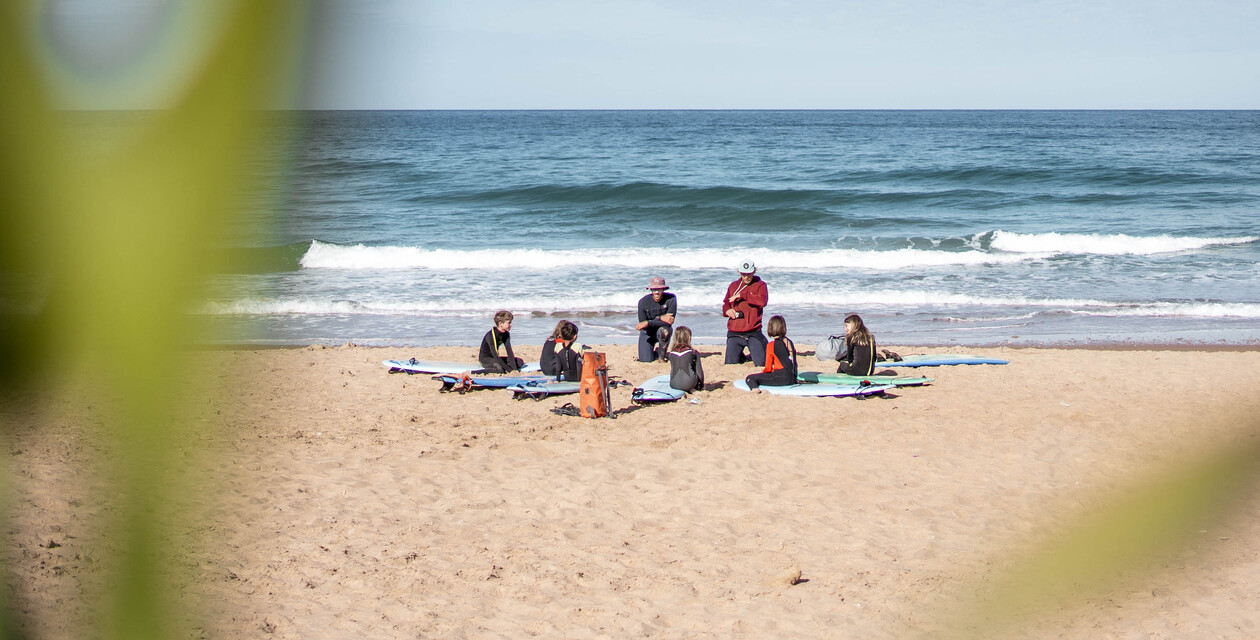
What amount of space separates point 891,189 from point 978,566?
39.9 m

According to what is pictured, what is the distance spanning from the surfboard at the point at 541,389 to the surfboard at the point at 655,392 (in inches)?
28.1

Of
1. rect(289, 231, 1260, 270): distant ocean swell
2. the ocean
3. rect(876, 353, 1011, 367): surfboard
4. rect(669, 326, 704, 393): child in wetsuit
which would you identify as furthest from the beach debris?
rect(289, 231, 1260, 270): distant ocean swell

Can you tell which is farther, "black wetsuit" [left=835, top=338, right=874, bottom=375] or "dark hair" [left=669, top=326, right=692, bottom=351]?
"black wetsuit" [left=835, top=338, right=874, bottom=375]

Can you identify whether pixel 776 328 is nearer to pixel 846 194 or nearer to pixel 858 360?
pixel 858 360

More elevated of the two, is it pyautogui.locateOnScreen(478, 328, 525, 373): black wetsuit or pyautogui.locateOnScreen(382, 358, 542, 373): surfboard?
pyautogui.locateOnScreen(478, 328, 525, 373): black wetsuit

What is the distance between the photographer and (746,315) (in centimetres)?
1327

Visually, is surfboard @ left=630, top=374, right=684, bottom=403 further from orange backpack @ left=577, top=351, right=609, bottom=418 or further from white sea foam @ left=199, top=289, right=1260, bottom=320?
white sea foam @ left=199, top=289, right=1260, bottom=320

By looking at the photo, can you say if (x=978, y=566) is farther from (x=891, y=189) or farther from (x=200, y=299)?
(x=891, y=189)

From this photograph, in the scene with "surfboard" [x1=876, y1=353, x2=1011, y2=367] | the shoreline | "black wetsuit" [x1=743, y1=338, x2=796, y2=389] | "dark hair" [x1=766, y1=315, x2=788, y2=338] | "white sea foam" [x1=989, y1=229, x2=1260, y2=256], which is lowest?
the shoreline

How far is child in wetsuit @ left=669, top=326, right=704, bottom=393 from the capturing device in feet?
37.5

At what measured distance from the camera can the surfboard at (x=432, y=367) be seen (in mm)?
12523

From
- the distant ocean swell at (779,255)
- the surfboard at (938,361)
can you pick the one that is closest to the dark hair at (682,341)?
the surfboard at (938,361)

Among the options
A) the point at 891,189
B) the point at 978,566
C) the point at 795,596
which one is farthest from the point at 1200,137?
the point at 978,566

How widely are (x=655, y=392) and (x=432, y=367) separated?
3.21m
